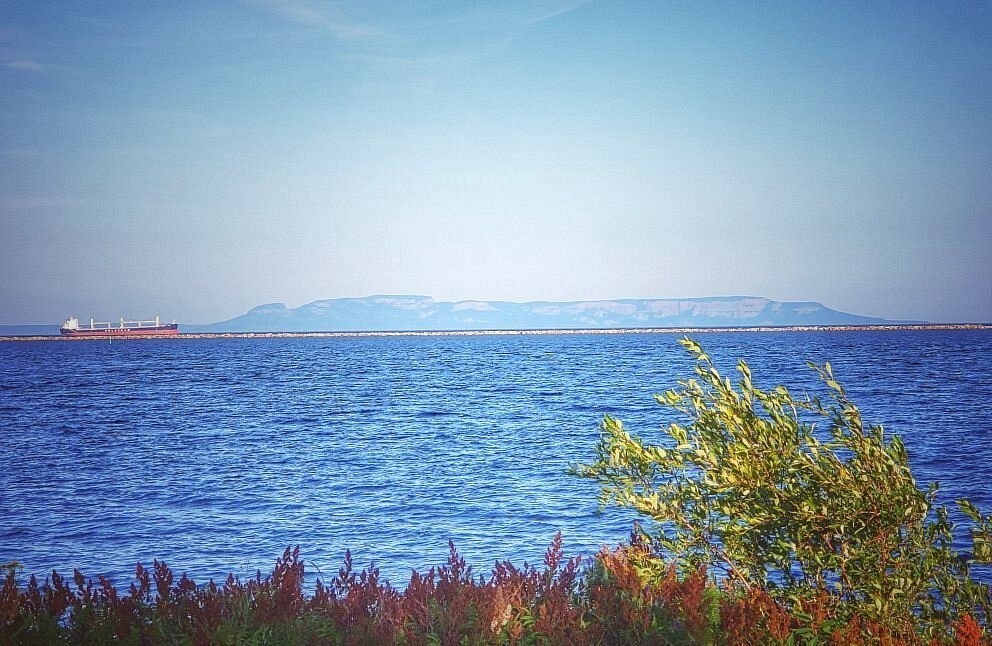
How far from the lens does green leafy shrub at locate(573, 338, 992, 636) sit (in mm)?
7492

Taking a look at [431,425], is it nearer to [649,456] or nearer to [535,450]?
[535,450]

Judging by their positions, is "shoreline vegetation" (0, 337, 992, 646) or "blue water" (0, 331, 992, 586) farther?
"blue water" (0, 331, 992, 586)

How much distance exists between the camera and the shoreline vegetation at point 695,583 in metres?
5.82

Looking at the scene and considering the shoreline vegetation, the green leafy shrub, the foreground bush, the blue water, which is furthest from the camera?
the blue water

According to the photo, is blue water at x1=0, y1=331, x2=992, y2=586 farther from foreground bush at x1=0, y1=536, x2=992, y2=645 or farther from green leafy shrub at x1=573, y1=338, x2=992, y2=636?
foreground bush at x1=0, y1=536, x2=992, y2=645

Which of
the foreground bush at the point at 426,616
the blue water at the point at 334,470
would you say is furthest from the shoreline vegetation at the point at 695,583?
the blue water at the point at 334,470

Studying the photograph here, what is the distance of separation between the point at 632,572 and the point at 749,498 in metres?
1.74

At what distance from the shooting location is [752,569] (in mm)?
8227

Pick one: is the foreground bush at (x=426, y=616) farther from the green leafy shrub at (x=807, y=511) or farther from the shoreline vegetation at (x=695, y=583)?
the green leafy shrub at (x=807, y=511)

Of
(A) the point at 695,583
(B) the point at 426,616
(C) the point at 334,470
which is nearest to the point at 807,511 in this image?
(A) the point at 695,583

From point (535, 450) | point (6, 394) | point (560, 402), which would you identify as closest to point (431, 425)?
point (535, 450)

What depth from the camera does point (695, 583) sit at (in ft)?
19.9

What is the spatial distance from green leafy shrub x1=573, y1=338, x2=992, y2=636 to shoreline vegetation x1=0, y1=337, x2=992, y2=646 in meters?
0.02

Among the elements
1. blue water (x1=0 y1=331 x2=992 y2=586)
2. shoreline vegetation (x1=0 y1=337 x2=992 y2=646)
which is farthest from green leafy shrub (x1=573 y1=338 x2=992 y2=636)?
blue water (x1=0 y1=331 x2=992 y2=586)
